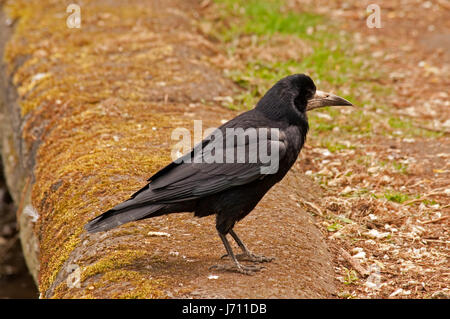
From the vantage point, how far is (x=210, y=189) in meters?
3.57

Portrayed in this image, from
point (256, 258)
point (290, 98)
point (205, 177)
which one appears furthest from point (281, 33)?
point (256, 258)

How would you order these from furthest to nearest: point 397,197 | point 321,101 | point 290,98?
point 397,197
point 321,101
point 290,98

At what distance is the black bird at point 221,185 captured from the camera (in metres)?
3.50

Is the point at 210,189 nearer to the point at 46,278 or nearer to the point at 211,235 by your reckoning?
the point at 211,235

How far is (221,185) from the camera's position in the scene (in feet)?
11.7

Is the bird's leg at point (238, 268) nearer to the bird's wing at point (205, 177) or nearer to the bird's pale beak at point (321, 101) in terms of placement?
the bird's wing at point (205, 177)

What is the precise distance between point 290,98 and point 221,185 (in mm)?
767

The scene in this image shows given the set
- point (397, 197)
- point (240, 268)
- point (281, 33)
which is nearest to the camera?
point (240, 268)

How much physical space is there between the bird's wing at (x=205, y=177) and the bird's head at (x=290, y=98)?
9.8 inches

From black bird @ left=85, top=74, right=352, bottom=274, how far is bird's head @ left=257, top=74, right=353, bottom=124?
3.4 inches

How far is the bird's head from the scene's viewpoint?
3.86 metres

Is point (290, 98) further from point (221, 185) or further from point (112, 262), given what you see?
point (112, 262)

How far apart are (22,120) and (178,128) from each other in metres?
1.77

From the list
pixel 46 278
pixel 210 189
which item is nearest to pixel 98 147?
pixel 46 278
